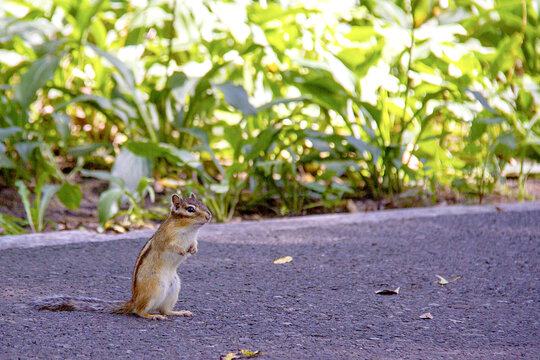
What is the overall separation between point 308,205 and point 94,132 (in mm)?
1786

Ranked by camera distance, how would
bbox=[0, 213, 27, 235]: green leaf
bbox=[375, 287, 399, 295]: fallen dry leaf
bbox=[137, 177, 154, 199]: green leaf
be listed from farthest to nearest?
bbox=[137, 177, 154, 199]: green leaf, bbox=[0, 213, 27, 235]: green leaf, bbox=[375, 287, 399, 295]: fallen dry leaf

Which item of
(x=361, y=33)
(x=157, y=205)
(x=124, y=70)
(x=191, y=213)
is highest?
(x=361, y=33)

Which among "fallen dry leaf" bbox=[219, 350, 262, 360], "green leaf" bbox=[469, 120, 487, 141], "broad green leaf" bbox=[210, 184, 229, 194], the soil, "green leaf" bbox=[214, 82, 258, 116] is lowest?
"fallen dry leaf" bbox=[219, 350, 262, 360]

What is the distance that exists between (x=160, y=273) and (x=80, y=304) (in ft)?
1.01

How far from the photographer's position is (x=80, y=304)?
2.70m

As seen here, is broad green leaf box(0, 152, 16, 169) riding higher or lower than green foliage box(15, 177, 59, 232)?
higher

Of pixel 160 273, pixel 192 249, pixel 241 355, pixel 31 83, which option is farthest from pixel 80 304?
pixel 31 83

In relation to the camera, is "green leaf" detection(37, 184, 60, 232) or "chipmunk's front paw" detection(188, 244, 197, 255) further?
"green leaf" detection(37, 184, 60, 232)

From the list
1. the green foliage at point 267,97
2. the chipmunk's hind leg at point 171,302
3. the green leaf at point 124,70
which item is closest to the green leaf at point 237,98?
the green foliage at point 267,97

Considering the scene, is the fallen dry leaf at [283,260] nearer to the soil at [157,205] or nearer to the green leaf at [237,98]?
the soil at [157,205]

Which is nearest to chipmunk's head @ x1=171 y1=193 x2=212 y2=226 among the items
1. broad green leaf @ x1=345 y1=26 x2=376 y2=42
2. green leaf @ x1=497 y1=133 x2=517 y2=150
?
green leaf @ x1=497 y1=133 x2=517 y2=150

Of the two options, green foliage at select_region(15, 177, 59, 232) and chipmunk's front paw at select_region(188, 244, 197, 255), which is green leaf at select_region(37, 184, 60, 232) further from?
chipmunk's front paw at select_region(188, 244, 197, 255)

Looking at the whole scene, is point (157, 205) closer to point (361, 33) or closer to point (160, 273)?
point (361, 33)

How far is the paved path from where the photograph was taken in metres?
2.42
